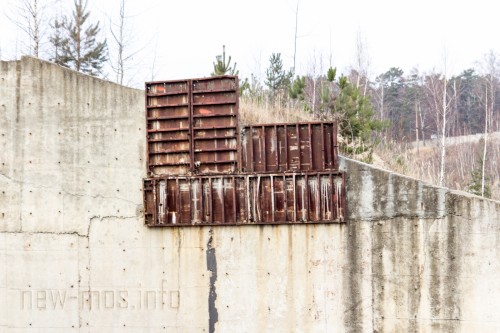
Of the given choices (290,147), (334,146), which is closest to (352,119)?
(334,146)

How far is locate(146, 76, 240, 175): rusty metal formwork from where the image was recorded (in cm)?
809

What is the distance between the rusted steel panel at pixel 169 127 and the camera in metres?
8.16

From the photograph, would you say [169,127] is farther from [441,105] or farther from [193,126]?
[441,105]

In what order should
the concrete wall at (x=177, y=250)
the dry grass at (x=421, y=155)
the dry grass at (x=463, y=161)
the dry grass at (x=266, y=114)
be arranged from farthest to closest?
the dry grass at (x=463, y=161) → the dry grass at (x=421, y=155) → the dry grass at (x=266, y=114) → the concrete wall at (x=177, y=250)

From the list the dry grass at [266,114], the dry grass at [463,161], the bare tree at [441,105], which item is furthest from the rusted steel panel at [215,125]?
the dry grass at [463,161]

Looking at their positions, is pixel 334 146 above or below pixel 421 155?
below

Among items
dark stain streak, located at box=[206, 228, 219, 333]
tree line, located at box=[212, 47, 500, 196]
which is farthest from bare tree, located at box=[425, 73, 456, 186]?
dark stain streak, located at box=[206, 228, 219, 333]

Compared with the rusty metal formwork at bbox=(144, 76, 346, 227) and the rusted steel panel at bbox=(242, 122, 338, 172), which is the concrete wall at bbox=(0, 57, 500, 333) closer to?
the rusty metal formwork at bbox=(144, 76, 346, 227)

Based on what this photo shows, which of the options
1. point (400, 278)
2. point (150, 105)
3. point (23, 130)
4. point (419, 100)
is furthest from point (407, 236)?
point (419, 100)

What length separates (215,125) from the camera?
8.12m

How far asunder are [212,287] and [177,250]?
91 cm

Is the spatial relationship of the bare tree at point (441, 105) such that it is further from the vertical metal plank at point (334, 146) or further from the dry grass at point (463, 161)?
the vertical metal plank at point (334, 146)

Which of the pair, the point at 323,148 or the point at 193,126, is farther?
the point at 193,126

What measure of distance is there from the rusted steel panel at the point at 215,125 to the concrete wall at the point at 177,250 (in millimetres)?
1067
